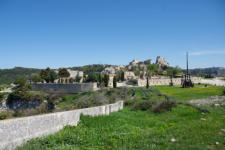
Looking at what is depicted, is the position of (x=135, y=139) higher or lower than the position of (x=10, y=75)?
lower

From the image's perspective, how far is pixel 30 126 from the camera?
6180 mm

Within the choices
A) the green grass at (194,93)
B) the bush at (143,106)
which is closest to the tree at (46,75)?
the green grass at (194,93)

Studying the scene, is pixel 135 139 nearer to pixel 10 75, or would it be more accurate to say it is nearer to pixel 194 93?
pixel 194 93

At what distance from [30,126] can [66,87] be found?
156 feet

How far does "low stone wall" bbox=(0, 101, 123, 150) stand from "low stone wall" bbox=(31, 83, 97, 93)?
41.0 metres

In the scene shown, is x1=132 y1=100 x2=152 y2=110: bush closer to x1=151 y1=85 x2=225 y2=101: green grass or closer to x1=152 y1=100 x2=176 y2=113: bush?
x1=152 y1=100 x2=176 y2=113: bush

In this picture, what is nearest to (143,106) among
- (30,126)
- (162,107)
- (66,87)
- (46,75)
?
(162,107)

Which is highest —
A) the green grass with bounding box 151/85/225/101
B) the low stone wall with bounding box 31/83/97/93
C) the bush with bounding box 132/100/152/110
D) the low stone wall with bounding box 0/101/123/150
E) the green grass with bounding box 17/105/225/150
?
the low stone wall with bounding box 0/101/123/150

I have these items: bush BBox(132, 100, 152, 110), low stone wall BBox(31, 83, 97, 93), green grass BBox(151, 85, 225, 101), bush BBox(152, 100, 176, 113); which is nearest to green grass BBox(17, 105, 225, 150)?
bush BBox(152, 100, 176, 113)

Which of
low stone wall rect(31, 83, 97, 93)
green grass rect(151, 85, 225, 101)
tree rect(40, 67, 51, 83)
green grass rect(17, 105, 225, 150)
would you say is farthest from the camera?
tree rect(40, 67, 51, 83)

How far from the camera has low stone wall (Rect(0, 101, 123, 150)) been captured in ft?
17.5

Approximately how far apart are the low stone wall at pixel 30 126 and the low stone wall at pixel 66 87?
4097cm

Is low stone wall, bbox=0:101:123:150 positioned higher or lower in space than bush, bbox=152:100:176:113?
higher

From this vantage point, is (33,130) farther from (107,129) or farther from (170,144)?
(170,144)
